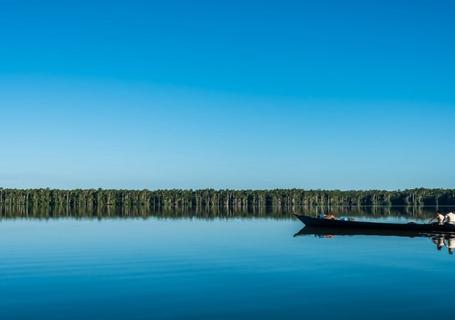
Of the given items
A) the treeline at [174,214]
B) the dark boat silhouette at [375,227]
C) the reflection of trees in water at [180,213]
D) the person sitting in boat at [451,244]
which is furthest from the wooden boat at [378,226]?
the reflection of trees in water at [180,213]

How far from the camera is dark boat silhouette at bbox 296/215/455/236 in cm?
4350

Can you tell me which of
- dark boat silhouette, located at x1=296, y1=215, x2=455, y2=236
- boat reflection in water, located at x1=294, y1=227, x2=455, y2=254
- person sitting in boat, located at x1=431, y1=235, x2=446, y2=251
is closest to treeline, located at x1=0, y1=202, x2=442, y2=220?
dark boat silhouette, located at x1=296, y1=215, x2=455, y2=236

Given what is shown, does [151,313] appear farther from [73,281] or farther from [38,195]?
[38,195]

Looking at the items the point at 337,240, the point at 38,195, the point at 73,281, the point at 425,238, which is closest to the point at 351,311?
the point at 73,281

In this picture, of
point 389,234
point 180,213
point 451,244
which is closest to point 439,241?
point 451,244

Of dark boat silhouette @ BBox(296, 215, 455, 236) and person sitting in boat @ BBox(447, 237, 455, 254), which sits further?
dark boat silhouette @ BBox(296, 215, 455, 236)

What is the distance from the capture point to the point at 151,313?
16.3 m

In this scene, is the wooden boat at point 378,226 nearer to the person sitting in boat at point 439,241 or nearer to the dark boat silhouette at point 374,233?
the dark boat silhouette at point 374,233

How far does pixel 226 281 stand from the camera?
22094 mm

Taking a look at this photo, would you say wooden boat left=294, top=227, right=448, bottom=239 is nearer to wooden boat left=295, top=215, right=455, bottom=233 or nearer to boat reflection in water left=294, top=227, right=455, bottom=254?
boat reflection in water left=294, top=227, right=455, bottom=254

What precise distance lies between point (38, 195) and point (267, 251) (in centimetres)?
17208

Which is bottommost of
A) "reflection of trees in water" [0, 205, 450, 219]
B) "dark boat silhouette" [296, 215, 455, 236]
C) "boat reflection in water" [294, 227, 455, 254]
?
"reflection of trees in water" [0, 205, 450, 219]

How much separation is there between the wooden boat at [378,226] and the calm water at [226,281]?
6.29 meters

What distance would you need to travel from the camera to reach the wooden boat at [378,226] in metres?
43.0
